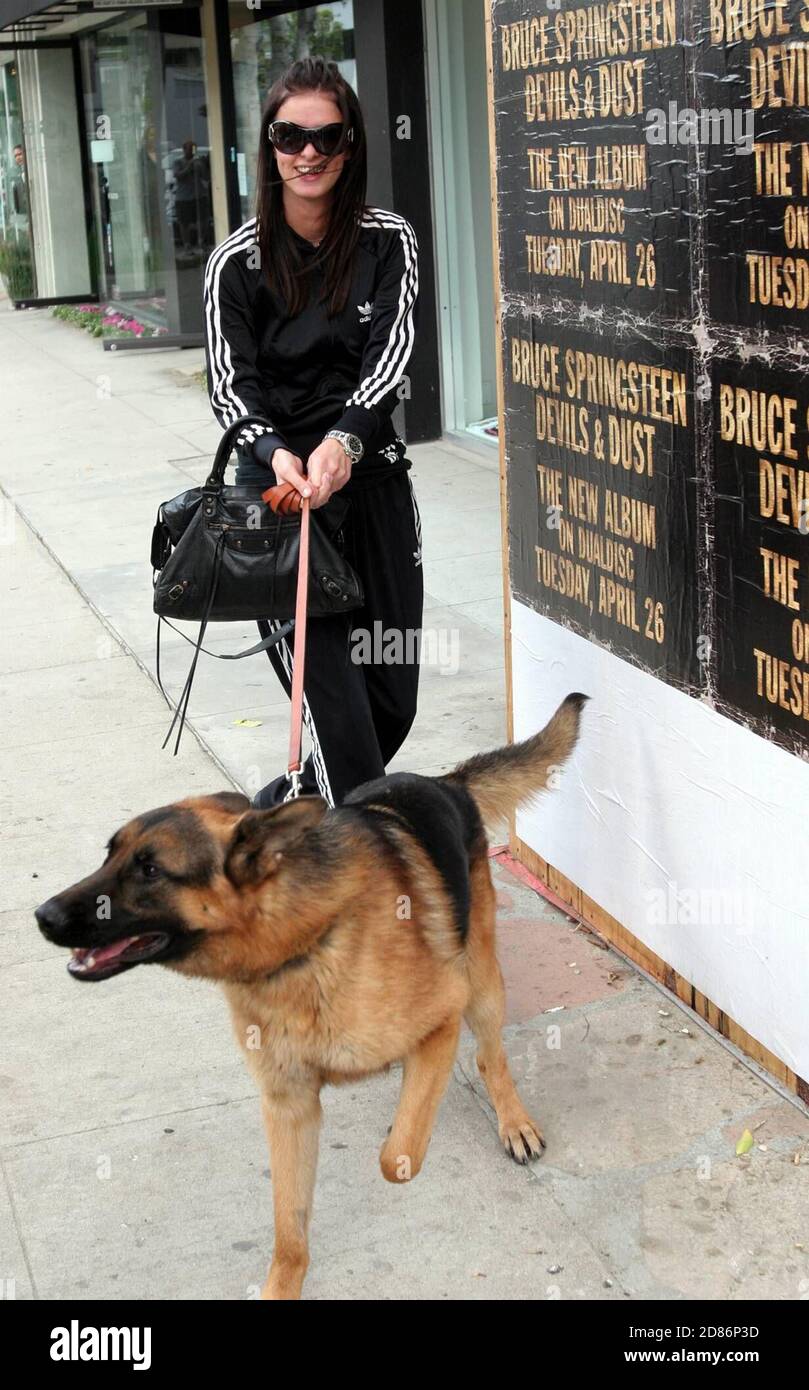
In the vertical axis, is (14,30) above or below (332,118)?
above

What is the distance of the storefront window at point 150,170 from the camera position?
15938 mm

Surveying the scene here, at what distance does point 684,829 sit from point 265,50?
1203 cm

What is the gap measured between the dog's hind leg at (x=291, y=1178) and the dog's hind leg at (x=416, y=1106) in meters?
0.17

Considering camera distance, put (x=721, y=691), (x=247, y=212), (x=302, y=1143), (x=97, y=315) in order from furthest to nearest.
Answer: (x=97, y=315), (x=247, y=212), (x=721, y=691), (x=302, y=1143)

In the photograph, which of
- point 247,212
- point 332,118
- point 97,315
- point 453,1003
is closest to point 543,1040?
point 453,1003

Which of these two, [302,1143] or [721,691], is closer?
[302,1143]

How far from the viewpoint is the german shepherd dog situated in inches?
116

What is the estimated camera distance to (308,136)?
3889mm

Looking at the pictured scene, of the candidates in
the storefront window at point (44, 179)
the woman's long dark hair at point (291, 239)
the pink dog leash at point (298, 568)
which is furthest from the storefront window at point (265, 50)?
the pink dog leash at point (298, 568)

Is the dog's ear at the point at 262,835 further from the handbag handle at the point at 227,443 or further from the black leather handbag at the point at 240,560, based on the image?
the handbag handle at the point at 227,443

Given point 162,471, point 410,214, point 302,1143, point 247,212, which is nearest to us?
point 302,1143

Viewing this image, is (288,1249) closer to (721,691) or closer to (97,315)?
(721,691)

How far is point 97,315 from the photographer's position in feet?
64.6
